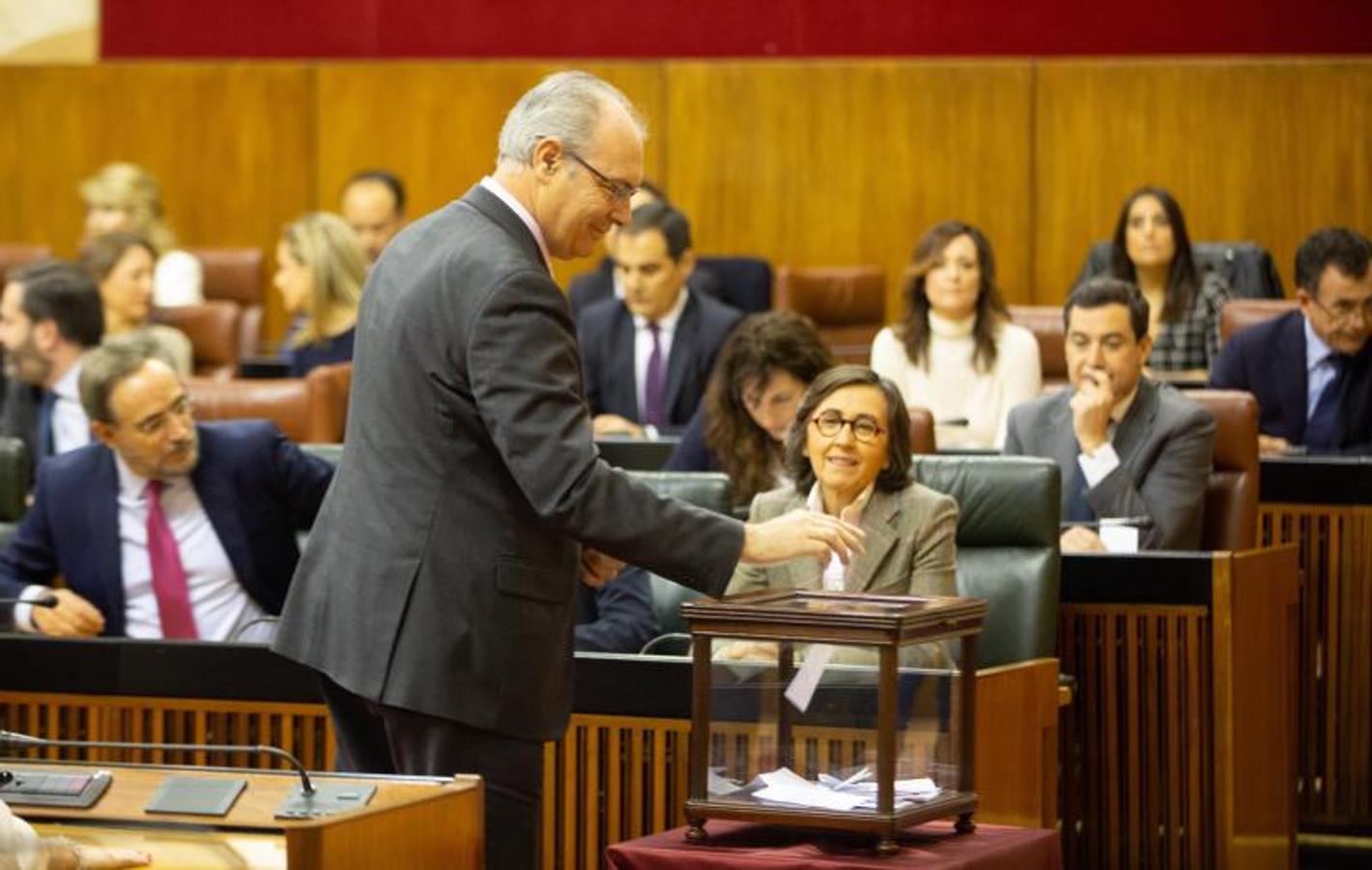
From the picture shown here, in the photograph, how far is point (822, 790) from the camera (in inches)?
126

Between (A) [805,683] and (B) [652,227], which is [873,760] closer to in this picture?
(A) [805,683]

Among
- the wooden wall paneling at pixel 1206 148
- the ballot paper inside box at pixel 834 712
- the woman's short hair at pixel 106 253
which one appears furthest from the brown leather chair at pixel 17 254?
the ballot paper inside box at pixel 834 712

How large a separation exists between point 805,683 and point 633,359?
13.4 ft

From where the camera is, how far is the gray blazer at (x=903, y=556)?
4.12 metres

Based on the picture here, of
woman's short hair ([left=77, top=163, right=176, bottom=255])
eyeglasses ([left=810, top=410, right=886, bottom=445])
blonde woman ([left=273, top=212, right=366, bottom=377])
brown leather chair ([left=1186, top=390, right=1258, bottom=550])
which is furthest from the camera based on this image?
woman's short hair ([left=77, top=163, right=176, bottom=255])

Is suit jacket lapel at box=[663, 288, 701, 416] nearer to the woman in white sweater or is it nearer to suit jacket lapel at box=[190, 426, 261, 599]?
the woman in white sweater

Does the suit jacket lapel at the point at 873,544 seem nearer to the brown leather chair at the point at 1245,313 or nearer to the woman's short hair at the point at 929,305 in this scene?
the woman's short hair at the point at 929,305

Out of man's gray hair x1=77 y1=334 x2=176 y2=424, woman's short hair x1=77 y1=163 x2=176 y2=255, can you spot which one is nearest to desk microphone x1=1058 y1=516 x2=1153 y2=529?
man's gray hair x1=77 y1=334 x2=176 y2=424

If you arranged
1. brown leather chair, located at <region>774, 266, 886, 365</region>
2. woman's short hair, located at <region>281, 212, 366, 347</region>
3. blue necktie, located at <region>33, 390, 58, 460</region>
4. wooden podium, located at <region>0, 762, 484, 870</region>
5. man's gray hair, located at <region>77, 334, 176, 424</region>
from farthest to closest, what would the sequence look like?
1. brown leather chair, located at <region>774, 266, 886, 365</region>
2. woman's short hair, located at <region>281, 212, 366, 347</region>
3. blue necktie, located at <region>33, 390, 58, 460</region>
4. man's gray hair, located at <region>77, 334, 176, 424</region>
5. wooden podium, located at <region>0, 762, 484, 870</region>

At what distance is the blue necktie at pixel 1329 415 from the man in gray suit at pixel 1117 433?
3.42 feet

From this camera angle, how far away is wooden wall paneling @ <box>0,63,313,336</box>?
35.3 feet

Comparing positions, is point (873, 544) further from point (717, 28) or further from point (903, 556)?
point (717, 28)

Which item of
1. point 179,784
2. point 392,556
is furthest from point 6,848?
point 392,556

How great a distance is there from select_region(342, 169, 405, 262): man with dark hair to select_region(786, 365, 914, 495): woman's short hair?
4700 millimetres
